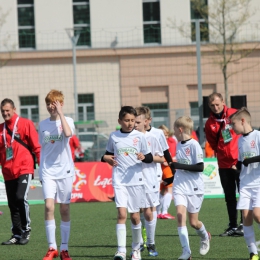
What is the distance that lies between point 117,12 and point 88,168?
17259mm

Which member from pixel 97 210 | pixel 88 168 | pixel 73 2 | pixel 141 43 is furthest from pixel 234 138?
pixel 73 2

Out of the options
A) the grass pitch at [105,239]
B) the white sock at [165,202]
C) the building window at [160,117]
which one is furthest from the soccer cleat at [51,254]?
the building window at [160,117]

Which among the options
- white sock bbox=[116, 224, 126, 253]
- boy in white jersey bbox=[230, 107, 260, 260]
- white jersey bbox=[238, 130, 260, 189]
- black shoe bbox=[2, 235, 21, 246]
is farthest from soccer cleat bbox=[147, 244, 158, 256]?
black shoe bbox=[2, 235, 21, 246]

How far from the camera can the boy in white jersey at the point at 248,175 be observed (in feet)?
30.6

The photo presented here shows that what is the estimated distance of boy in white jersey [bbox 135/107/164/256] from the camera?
10.4 m

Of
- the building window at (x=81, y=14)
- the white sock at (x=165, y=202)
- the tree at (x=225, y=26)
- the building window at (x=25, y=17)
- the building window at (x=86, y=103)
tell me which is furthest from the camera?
the building window at (x=81, y=14)

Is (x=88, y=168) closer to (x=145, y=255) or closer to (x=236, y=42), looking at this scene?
(x=145, y=255)

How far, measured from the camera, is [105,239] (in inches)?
493

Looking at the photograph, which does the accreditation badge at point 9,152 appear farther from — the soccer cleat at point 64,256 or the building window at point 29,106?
the building window at point 29,106

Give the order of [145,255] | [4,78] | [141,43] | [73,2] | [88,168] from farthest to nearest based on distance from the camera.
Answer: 1. [73,2]
2. [141,43]
3. [4,78]
4. [88,168]
5. [145,255]

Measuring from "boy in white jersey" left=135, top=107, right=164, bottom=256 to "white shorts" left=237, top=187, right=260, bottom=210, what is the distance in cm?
130

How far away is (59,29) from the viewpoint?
125 feet

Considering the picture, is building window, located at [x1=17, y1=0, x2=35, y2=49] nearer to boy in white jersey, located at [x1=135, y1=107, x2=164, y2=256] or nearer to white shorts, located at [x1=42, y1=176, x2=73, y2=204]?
boy in white jersey, located at [x1=135, y1=107, x2=164, y2=256]

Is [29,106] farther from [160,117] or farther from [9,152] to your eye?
[9,152]
